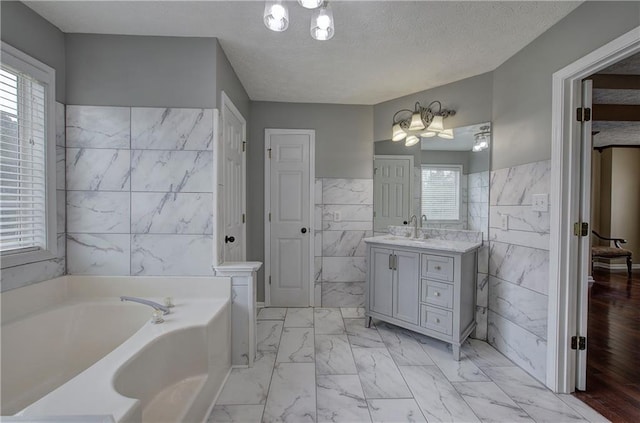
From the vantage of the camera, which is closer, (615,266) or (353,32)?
(353,32)

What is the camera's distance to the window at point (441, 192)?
281cm

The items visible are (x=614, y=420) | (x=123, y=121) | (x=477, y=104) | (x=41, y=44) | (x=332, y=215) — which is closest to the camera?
(x=614, y=420)

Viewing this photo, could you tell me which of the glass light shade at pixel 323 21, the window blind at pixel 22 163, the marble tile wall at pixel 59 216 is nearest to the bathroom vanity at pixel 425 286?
the glass light shade at pixel 323 21

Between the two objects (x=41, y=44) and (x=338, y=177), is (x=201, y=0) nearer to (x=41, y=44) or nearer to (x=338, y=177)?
(x=41, y=44)

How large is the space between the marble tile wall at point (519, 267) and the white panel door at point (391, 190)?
821mm

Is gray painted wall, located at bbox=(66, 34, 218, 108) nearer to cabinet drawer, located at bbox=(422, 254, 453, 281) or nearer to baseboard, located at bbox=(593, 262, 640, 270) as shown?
cabinet drawer, located at bbox=(422, 254, 453, 281)

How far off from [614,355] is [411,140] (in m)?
2.49

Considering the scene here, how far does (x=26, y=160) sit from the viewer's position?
1788 mm

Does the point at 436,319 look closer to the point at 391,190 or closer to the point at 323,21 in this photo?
the point at 391,190

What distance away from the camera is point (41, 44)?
1.83 m

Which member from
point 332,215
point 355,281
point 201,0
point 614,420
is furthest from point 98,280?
point 614,420

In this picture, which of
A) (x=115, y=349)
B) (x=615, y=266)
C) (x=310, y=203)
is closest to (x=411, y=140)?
(x=310, y=203)

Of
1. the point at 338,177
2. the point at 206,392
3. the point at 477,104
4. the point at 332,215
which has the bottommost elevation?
the point at 206,392

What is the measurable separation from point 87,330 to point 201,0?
2.19 meters
